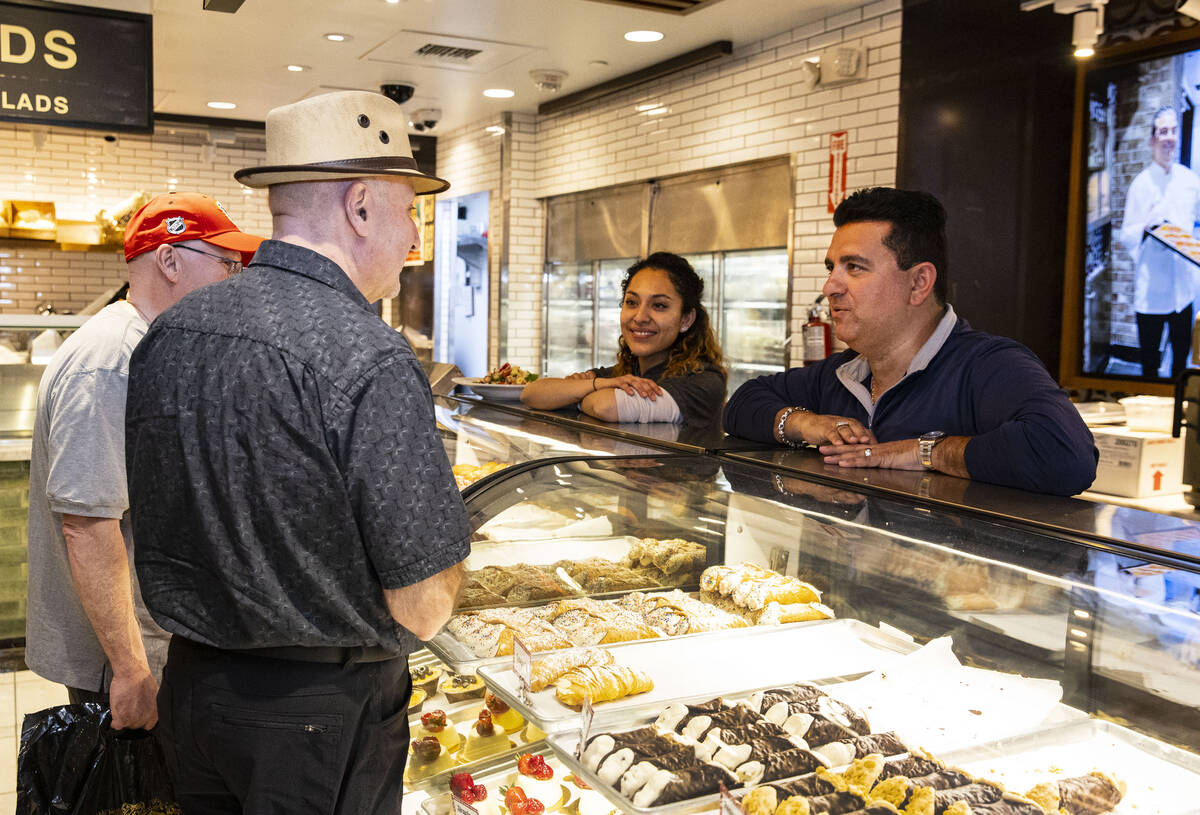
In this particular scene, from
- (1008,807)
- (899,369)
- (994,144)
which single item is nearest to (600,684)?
(1008,807)

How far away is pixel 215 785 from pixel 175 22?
19.1ft

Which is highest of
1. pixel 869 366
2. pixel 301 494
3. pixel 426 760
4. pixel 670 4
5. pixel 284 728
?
pixel 670 4

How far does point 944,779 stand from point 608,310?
679 cm

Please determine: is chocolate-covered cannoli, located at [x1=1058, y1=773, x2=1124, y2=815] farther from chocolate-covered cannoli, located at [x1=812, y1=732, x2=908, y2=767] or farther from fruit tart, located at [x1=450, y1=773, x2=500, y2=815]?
fruit tart, located at [x1=450, y1=773, x2=500, y2=815]

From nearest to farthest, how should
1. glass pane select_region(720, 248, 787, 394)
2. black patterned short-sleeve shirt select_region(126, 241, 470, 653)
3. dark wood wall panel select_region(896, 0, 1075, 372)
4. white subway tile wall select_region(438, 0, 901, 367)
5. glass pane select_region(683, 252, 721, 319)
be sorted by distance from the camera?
black patterned short-sleeve shirt select_region(126, 241, 470, 653), dark wood wall panel select_region(896, 0, 1075, 372), white subway tile wall select_region(438, 0, 901, 367), glass pane select_region(720, 248, 787, 394), glass pane select_region(683, 252, 721, 319)

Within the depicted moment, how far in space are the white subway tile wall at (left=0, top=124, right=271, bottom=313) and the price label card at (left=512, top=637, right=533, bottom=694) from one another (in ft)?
29.8

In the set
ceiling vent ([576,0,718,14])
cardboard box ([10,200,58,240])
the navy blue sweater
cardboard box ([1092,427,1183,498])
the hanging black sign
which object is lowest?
cardboard box ([1092,427,1183,498])

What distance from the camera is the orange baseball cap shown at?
7.80 feet

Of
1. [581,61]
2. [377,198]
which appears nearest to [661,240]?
[581,61]

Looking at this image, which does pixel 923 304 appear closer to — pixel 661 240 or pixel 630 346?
pixel 630 346

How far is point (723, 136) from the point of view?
6648mm

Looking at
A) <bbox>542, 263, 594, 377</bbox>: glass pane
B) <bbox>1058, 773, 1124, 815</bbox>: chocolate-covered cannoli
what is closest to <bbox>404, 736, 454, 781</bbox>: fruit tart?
<bbox>1058, 773, 1124, 815</bbox>: chocolate-covered cannoli

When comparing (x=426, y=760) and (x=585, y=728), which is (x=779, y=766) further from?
(x=426, y=760)

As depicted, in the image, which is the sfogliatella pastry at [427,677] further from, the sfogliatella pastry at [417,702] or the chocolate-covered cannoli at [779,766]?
the chocolate-covered cannoli at [779,766]
